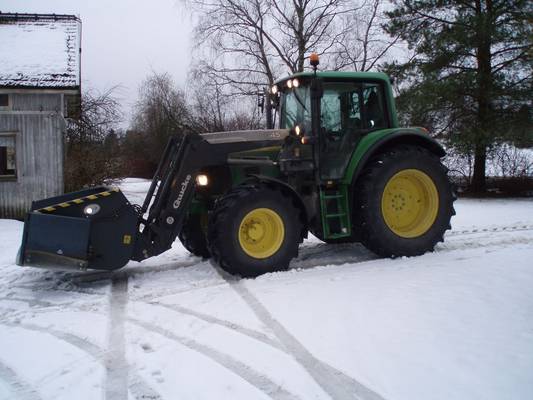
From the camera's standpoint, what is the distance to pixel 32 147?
444 inches

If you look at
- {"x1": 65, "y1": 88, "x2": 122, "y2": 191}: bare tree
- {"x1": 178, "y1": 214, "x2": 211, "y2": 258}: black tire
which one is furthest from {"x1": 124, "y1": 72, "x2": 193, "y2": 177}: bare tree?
{"x1": 178, "y1": 214, "x2": 211, "y2": 258}: black tire

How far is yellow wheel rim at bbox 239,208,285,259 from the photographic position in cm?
510

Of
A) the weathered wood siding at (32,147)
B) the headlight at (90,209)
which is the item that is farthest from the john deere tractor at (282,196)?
the weathered wood siding at (32,147)

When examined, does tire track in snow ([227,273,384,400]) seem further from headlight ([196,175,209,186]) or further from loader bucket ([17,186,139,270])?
headlight ([196,175,209,186])

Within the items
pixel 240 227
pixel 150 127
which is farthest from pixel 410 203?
pixel 150 127

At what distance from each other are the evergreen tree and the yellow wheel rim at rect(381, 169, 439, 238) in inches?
285

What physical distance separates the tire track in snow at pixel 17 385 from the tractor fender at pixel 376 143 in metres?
3.99

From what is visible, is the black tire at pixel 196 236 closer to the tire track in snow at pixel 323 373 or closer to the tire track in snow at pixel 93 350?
the tire track in snow at pixel 323 373

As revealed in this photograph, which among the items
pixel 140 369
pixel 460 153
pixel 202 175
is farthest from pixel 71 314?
pixel 460 153

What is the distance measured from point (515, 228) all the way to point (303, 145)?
4.27m

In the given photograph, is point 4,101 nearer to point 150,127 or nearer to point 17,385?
point 17,385

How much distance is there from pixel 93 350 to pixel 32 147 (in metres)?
9.43

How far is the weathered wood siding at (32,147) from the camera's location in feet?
36.7

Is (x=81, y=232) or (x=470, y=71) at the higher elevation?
(x=470, y=71)
